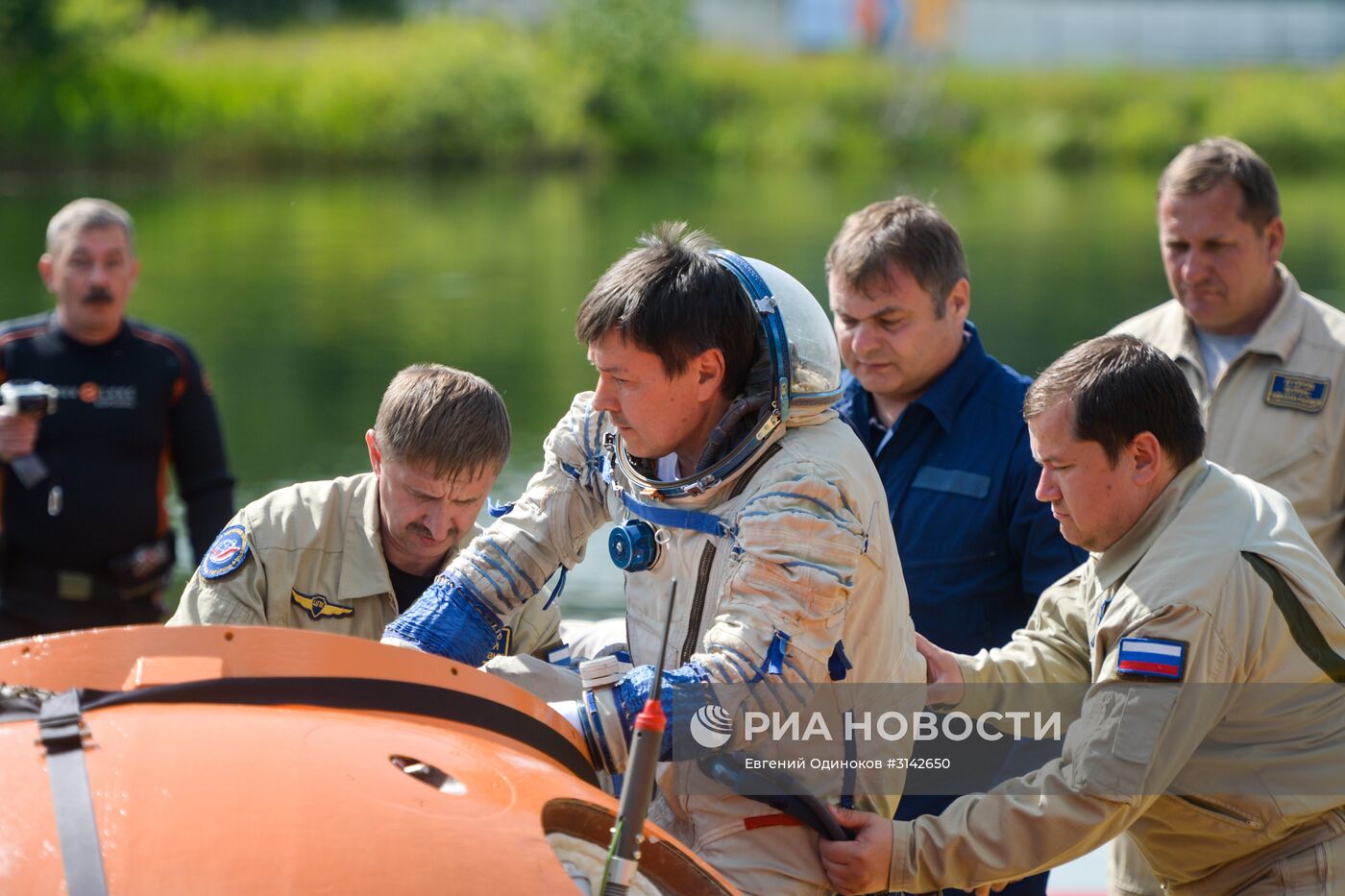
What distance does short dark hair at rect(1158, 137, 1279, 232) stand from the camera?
13.1 feet

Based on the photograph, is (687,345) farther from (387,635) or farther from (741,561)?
(387,635)

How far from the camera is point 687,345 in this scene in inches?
85.1

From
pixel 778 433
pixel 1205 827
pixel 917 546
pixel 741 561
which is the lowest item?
pixel 1205 827

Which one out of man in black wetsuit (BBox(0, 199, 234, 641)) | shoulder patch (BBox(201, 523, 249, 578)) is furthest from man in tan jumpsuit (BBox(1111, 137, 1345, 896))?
man in black wetsuit (BBox(0, 199, 234, 641))

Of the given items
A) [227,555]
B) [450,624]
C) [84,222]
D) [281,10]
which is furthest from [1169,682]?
[281,10]

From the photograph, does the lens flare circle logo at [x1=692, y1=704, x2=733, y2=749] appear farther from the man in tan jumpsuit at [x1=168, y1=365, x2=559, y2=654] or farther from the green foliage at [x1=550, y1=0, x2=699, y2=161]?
the green foliage at [x1=550, y1=0, x2=699, y2=161]

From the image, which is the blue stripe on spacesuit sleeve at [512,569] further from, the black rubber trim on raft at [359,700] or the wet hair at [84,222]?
the wet hair at [84,222]

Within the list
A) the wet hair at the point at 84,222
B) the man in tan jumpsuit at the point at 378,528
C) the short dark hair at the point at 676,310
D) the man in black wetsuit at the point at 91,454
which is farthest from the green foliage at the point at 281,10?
the short dark hair at the point at 676,310

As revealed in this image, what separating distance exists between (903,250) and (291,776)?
82.3 inches

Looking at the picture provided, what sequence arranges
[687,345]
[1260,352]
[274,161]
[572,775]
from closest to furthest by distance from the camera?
[572,775] → [687,345] → [1260,352] → [274,161]

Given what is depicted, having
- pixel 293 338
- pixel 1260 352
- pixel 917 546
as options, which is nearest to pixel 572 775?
pixel 917 546

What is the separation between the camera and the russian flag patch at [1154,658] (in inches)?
89.0

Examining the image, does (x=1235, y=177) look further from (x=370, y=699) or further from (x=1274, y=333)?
(x=370, y=699)

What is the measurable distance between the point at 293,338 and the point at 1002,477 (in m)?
17.2
